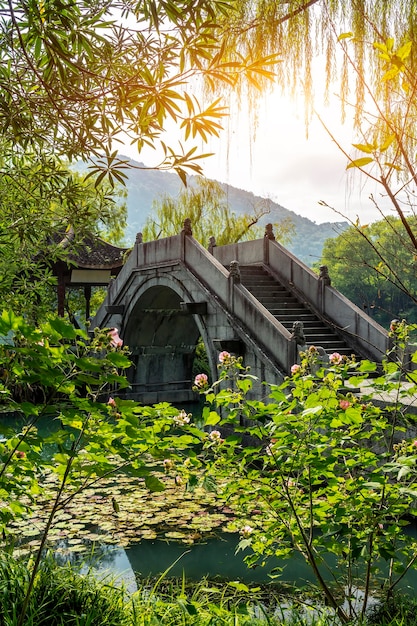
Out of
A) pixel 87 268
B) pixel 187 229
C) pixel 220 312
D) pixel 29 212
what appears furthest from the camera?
pixel 87 268

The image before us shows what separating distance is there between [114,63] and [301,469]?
2777mm

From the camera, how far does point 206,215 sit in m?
21.7

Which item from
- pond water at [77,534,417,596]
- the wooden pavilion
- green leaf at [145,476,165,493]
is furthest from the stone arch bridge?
green leaf at [145,476,165,493]

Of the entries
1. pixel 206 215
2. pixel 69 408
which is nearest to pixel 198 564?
pixel 69 408

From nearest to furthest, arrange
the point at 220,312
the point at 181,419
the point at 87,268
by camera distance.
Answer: the point at 181,419
the point at 220,312
the point at 87,268

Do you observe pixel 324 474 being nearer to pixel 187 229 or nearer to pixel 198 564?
pixel 198 564

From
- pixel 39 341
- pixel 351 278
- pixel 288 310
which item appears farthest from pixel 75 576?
pixel 351 278

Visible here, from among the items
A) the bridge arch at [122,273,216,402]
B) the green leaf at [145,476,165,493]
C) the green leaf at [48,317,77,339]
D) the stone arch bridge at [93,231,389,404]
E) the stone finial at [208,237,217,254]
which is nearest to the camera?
the green leaf at [48,317,77,339]

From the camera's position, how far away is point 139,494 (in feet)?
29.7

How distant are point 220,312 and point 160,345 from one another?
713 centimetres

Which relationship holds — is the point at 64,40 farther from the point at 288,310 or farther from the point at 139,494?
the point at 288,310

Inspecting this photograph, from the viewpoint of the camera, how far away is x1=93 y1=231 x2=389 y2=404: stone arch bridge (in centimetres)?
1073

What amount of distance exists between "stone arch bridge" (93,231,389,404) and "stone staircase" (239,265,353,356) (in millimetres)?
21

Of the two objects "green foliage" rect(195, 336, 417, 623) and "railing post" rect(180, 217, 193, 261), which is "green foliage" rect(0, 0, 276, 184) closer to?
"green foliage" rect(195, 336, 417, 623)
